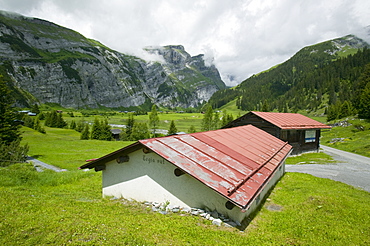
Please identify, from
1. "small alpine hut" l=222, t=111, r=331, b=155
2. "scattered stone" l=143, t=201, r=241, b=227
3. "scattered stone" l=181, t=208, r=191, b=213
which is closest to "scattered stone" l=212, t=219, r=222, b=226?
"scattered stone" l=143, t=201, r=241, b=227

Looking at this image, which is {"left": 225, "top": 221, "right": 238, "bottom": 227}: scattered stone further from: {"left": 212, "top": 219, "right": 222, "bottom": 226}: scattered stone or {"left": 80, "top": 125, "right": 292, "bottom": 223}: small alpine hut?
{"left": 212, "top": 219, "right": 222, "bottom": 226}: scattered stone

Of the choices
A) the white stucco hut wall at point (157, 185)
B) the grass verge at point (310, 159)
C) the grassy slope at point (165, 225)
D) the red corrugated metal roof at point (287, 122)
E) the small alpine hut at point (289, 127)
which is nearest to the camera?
the grassy slope at point (165, 225)

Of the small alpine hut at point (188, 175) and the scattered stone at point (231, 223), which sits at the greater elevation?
the small alpine hut at point (188, 175)

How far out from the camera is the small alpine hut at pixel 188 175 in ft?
27.7

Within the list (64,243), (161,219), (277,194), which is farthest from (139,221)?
(277,194)

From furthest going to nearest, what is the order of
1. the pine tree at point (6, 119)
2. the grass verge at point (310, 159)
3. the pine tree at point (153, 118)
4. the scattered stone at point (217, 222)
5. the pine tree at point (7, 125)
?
the pine tree at point (153, 118) → the pine tree at point (6, 119) → the pine tree at point (7, 125) → the grass verge at point (310, 159) → the scattered stone at point (217, 222)

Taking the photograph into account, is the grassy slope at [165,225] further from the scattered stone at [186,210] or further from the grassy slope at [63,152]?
the grassy slope at [63,152]

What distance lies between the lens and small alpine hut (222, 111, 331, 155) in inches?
1131

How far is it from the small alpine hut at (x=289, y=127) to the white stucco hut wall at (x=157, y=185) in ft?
67.2

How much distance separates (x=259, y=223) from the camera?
8773 mm

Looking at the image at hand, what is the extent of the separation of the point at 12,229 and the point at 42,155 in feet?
154

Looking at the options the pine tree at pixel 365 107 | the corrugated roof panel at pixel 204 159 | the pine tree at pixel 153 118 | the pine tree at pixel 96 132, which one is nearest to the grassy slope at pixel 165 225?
the corrugated roof panel at pixel 204 159

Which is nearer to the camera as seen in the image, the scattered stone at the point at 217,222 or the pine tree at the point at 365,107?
the scattered stone at the point at 217,222

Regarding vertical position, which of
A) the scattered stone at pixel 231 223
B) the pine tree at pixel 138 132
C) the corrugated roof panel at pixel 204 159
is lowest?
the pine tree at pixel 138 132
